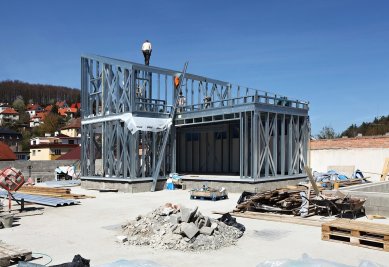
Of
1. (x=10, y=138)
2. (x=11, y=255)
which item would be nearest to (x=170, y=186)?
(x=11, y=255)

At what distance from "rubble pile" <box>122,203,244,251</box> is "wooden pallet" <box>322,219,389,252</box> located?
7.72 ft

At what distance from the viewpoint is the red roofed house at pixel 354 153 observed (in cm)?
2705

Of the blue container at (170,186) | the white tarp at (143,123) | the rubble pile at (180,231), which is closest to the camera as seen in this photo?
the rubble pile at (180,231)

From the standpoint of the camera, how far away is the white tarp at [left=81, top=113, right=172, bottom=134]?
2352 cm

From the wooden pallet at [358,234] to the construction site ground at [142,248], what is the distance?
8.2 inches

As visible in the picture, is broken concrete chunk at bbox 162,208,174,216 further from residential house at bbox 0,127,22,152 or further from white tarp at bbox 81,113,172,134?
residential house at bbox 0,127,22,152

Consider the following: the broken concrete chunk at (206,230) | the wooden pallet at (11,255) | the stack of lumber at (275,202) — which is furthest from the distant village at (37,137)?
the wooden pallet at (11,255)

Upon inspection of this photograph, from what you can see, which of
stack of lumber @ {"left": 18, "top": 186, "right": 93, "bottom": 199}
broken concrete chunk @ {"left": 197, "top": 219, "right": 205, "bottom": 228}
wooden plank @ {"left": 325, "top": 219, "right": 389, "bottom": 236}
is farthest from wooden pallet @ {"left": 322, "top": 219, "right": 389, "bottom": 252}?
stack of lumber @ {"left": 18, "top": 186, "right": 93, "bottom": 199}

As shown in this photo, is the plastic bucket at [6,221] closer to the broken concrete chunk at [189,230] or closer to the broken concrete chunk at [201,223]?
the broken concrete chunk at [189,230]

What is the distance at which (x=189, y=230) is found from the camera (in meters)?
10.2

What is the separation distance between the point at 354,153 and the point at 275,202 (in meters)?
15.6

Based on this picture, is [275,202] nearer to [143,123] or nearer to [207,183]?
[207,183]

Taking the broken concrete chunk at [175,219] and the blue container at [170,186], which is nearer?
the broken concrete chunk at [175,219]

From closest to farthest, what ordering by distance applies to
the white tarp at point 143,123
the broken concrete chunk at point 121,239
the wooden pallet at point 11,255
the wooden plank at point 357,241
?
the wooden pallet at point 11,255 → the wooden plank at point 357,241 → the broken concrete chunk at point 121,239 → the white tarp at point 143,123
